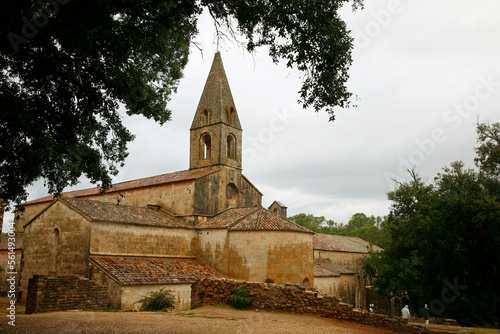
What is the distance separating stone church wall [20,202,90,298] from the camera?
21.2 meters

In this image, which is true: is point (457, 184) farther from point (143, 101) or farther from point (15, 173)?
point (15, 173)

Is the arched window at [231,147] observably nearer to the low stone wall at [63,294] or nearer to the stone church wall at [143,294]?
the stone church wall at [143,294]

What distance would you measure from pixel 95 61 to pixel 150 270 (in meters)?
13.3

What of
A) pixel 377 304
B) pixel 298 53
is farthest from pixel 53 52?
pixel 377 304

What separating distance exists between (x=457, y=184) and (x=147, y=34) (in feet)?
74.4

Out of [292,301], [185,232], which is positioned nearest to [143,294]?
[185,232]

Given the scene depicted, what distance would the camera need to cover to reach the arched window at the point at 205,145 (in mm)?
30578

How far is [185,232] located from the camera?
1017 inches

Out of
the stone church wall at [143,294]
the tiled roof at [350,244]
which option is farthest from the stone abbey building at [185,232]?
the tiled roof at [350,244]

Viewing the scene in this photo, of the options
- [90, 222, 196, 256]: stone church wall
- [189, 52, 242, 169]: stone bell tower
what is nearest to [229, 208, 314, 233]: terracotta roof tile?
[90, 222, 196, 256]: stone church wall

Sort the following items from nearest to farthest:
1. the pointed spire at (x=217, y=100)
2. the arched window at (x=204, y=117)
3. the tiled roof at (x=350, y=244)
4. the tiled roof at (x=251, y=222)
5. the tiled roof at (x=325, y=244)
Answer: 1. the tiled roof at (x=251, y=222)
2. the pointed spire at (x=217, y=100)
3. the arched window at (x=204, y=117)
4. the tiled roof at (x=325, y=244)
5. the tiled roof at (x=350, y=244)

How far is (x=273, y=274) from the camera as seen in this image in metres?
22.2

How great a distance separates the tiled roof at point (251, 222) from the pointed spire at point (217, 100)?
8106 mm

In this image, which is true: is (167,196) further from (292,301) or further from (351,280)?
(351,280)
